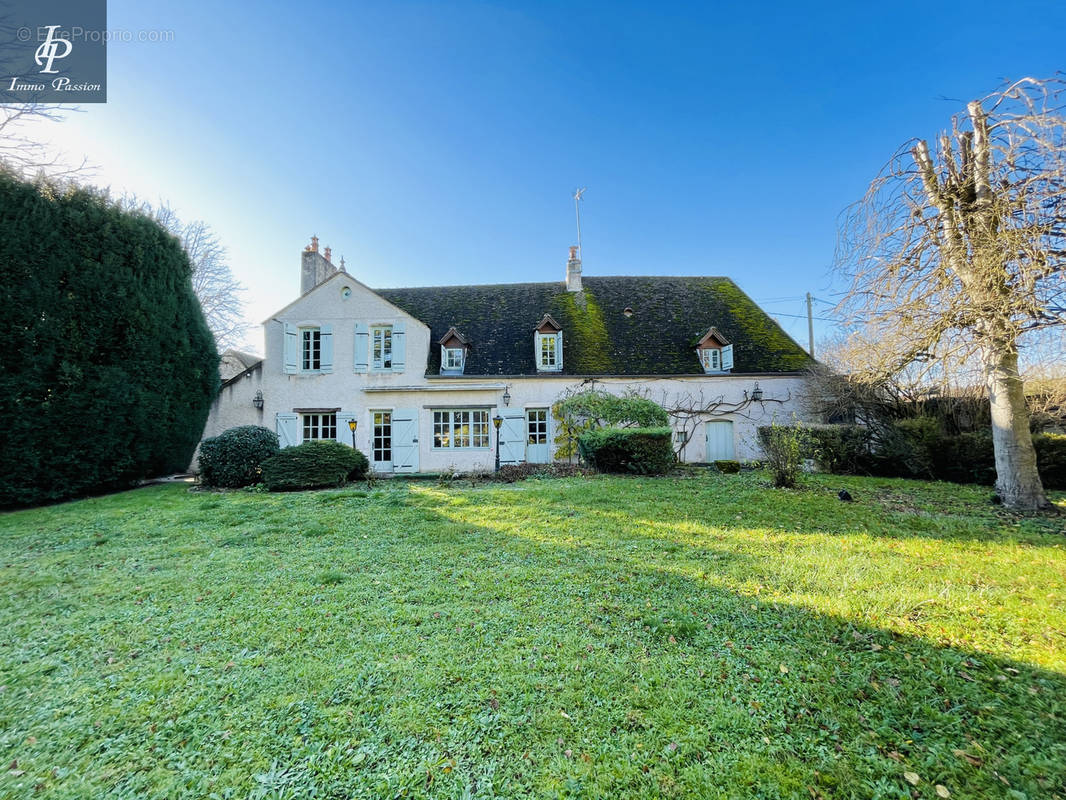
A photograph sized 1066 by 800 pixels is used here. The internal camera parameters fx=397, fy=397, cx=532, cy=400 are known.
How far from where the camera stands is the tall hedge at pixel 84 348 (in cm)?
842

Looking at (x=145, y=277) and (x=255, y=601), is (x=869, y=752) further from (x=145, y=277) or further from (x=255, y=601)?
(x=145, y=277)

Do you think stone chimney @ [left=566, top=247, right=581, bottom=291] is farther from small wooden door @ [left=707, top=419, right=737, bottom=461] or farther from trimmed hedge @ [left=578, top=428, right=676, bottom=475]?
trimmed hedge @ [left=578, top=428, right=676, bottom=475]

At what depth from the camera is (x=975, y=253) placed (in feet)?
18.9

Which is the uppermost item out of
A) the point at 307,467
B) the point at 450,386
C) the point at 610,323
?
the point at 610,323

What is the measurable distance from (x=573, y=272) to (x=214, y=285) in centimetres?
1787

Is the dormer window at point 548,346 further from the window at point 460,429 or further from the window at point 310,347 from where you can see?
the window at point 310,347

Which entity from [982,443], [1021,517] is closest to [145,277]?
[1021,517]

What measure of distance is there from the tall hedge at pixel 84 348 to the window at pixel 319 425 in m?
3.31

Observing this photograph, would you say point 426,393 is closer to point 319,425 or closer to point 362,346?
point 362,346

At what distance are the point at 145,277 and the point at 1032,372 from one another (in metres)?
22.9

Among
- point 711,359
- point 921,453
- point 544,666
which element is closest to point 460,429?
point 711,359

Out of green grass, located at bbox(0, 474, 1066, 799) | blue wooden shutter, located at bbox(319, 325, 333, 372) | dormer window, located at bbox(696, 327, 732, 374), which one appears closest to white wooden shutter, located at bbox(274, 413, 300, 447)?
blue wooden shutter, located at bbox(319, 325, 333, 372)

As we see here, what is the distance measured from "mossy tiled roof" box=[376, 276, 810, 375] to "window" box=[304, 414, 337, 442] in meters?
3.90

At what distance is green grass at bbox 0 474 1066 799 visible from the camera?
6.60 ft
